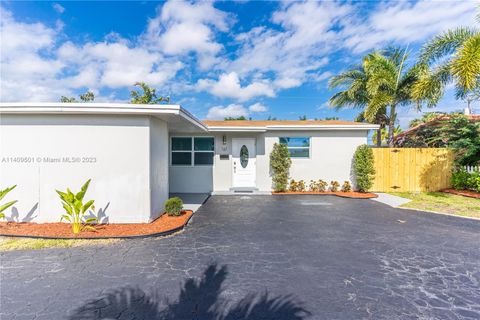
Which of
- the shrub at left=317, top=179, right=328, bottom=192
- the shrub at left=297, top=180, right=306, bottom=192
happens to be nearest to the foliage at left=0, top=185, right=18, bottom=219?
the shrub at left=297, top=180, right=306, bottom=192

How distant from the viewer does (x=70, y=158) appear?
18.0 feet

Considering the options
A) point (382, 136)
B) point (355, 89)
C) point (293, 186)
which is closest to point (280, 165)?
point (293, 186)

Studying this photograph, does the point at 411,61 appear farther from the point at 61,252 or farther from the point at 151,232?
the point at 61,252

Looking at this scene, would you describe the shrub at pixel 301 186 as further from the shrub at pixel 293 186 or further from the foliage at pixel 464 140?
the foliage at pixel 464 140

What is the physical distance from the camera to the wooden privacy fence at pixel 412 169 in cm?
1013

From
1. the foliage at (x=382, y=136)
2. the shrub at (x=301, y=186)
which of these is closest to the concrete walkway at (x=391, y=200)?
the shrub at (x=301, y=186)

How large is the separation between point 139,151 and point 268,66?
1411 centimetres

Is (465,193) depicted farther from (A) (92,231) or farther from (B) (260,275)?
(A) (92,231)

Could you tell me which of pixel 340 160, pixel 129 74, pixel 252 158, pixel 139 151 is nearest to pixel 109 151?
pixel 139 151

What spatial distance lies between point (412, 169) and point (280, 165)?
242 inches

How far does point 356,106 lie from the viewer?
14680 mm

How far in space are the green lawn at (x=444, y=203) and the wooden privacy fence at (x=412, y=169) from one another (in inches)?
22.7

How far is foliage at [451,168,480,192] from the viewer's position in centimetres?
909

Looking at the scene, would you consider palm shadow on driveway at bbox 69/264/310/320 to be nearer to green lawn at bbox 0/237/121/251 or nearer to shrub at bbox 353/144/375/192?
green lawn at bbox 0/237/121/251
